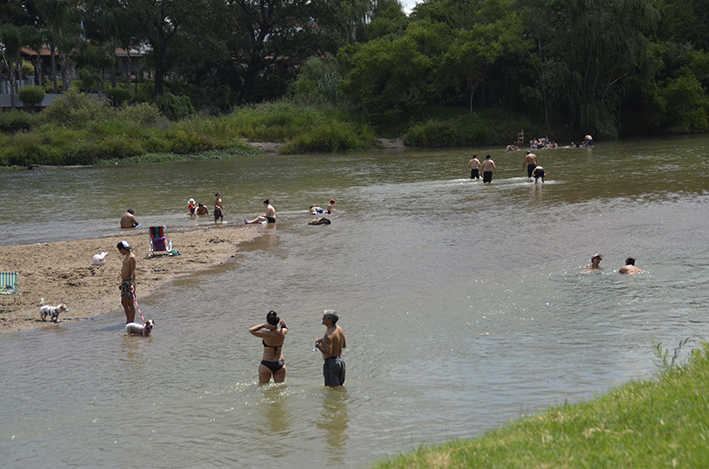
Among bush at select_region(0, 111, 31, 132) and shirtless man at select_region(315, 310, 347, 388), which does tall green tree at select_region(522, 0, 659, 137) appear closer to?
bush at select_region(0, 111, 31, 132)

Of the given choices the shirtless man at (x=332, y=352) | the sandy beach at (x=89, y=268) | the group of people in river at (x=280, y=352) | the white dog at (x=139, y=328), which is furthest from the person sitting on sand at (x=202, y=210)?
the shirtless man at (x=332, y=352)

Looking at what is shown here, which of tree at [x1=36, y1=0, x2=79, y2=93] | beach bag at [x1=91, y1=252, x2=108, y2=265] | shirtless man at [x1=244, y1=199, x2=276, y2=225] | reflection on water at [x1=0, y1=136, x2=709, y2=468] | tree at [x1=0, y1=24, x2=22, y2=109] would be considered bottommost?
reflection on water at [x1=0, y1=136, x2=709, y2=468]

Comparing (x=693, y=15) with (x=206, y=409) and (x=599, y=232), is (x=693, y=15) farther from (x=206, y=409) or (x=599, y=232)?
(x=206, y=409)

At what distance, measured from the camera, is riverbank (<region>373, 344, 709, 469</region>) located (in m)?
5.29

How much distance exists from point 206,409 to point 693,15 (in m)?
74.9

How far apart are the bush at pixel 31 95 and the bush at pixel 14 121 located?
174 inches

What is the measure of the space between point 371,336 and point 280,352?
2428mm

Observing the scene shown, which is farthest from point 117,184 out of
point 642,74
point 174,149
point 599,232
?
point 642,74

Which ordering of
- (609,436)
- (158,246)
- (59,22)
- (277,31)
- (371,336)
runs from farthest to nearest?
(277,31), (59,22), (158,246), (371,336), (609,436)

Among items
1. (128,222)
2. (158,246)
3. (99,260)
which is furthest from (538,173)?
(99,260)

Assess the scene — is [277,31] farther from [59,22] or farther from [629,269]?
[629,269]

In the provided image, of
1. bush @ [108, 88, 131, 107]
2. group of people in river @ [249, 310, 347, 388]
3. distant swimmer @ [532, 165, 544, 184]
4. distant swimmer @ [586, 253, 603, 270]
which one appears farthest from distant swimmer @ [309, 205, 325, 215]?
bush @ [108, 88, 131, 107]

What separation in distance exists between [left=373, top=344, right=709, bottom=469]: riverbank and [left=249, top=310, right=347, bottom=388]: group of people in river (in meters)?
2.79

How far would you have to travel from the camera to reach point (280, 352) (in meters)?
9.70
